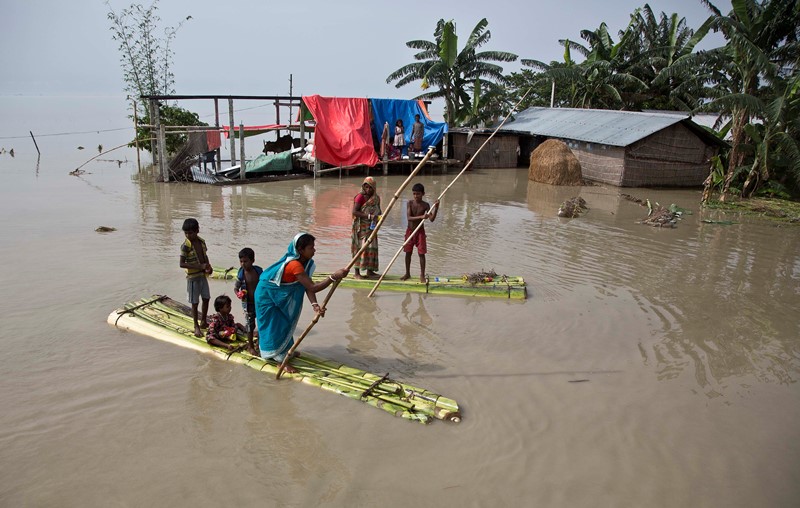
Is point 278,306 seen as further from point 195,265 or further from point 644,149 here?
point 644,149

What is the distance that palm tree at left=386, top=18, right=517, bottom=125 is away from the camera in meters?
18.4

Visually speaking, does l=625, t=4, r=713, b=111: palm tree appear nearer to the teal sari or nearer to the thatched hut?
the thatched hut

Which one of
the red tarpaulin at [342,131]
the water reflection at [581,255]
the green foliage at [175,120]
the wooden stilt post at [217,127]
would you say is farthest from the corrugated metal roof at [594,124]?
→ the green foliage at [175,120]

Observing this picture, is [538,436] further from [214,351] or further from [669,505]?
[214,351]

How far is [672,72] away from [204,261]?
14.3 meters

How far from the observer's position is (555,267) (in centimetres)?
806

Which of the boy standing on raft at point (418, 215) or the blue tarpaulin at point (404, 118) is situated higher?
the blue tarpaulin at point (404, 118)

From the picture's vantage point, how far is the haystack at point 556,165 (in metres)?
15.4

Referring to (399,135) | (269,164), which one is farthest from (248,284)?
(399,135)

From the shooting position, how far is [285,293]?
4.29 m

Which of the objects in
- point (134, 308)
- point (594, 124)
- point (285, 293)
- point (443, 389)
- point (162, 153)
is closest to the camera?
point (285, 293)

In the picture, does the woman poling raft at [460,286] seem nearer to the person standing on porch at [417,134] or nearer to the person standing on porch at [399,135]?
the person standing on porch at [399,135]

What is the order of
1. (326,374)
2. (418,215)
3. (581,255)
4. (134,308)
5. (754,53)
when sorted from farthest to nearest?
(754,53) → (581,255) → (418,215) → (134,308) → (326,374)

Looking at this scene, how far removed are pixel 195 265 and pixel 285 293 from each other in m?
1.22
